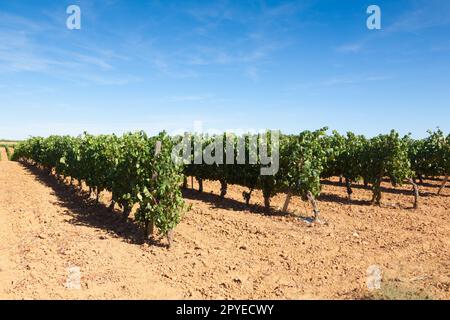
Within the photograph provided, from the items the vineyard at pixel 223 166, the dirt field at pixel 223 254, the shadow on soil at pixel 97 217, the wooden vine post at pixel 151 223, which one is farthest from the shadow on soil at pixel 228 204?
the wooden vine post at pixel 151 223

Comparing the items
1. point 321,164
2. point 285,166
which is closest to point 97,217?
point 285,166

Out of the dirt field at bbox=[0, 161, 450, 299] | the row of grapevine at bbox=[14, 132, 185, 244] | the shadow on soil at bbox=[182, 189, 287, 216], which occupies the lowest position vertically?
the dirt field at bbox=[0, 161, 450, 299]

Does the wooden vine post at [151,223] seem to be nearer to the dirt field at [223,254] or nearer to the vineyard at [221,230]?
the vineyard at [221,230]

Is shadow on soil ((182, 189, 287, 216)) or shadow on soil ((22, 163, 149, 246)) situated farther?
shadow on soil ((182, 189, 287, 216))

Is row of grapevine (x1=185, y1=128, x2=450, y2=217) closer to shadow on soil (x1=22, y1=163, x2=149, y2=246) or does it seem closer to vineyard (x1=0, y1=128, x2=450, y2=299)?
vineyard (x1=0, y1=128, x2=450, y2=299)

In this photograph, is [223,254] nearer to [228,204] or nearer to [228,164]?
[228,204]

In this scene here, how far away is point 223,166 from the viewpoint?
2156cm

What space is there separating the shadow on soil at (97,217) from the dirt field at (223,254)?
71 millimetres

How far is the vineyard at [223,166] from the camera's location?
1195 centimetres

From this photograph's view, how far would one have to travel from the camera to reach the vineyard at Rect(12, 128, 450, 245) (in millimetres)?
11953

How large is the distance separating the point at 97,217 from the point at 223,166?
326 inches

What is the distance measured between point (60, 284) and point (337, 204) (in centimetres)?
1562

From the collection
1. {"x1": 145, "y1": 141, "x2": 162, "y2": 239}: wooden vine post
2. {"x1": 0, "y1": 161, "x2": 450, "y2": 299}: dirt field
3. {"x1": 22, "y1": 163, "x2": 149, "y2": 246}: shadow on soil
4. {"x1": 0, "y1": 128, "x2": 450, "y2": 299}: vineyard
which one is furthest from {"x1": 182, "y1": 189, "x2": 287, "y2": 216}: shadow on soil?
{"x1": 145, "y1": 141, "x2": 162, "y2": 239}: wooden vine post

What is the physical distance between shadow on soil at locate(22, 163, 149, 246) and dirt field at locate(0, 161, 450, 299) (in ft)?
0.23
